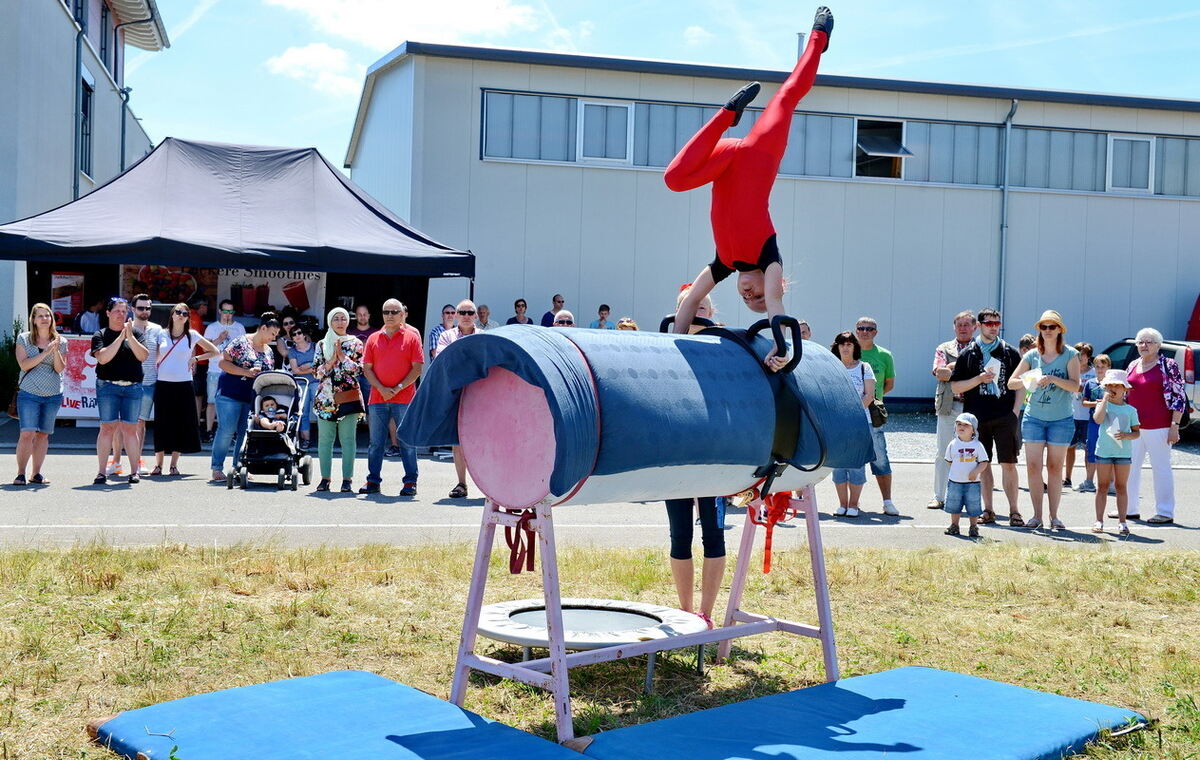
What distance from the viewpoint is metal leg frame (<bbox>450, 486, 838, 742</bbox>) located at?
15.1ft

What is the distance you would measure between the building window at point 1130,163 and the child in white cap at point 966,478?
16.4 m

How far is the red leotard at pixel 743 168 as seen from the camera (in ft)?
17.8

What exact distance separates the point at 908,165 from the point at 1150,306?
5945 mm

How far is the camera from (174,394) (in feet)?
42.4

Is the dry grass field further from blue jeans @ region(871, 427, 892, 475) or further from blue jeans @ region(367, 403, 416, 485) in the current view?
blue jeans @ region(367, 403, 416, 485)

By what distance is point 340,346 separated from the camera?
12109 mm

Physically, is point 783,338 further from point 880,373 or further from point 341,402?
point 341,402

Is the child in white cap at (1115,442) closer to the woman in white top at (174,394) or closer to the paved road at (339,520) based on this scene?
the paved road at (339,520)

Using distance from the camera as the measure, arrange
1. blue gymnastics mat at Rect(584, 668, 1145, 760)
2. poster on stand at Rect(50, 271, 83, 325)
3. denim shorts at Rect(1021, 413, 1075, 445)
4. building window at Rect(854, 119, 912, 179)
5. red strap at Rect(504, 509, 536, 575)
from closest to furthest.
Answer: blue gymnastics mat at Rect(584, 668, 1145, 760)
red strap at Rect(504, 509, 536, 575)
denim shorts at Rect(1021, 413, 1075, 445)
poster on stand at Rect(50, 271, 83, 325)
building window at Rect(854, 119, 912, 179)

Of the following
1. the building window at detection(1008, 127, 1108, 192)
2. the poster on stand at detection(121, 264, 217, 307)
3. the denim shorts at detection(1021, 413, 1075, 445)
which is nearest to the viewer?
the denim shorts at detection(1021, 413, 1075, 445)

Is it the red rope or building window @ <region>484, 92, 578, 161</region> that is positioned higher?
building window @ <region>484, 92, 578, 161</region>

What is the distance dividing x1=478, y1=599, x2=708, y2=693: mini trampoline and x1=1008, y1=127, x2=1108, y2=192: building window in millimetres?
20052

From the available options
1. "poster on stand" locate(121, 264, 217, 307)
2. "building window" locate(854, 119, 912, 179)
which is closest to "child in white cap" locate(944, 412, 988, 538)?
"poster on stand" locate(121, 264, 217, 307)

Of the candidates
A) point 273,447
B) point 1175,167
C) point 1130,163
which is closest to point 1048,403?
point 273,447
